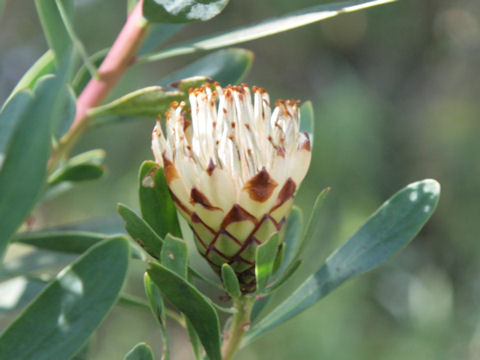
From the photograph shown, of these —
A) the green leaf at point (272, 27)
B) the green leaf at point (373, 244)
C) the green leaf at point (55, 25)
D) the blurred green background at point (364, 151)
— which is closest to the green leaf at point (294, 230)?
the green leaf at point (373, 244)

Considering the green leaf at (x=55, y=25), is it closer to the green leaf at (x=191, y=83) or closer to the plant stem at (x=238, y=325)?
the green leaf at (x=191, y=83)

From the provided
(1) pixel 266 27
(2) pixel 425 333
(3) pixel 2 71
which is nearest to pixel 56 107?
(1) pixel 266 27

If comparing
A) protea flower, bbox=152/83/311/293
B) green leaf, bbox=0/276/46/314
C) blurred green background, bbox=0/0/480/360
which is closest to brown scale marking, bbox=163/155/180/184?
protea flower, bbox=152/83/311/293

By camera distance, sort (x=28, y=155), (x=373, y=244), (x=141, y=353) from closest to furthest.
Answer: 1. (x=28, y=155)
2. (x=141, y=353)
3. (x=373, y=244)

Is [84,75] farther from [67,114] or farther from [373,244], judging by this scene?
[373,244]

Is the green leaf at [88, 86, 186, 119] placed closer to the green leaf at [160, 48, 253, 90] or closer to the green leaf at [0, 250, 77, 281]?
the green leaf at [160, 48, 253, 90]

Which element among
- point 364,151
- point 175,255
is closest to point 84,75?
point 175,255

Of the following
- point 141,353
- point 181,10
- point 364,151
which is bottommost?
point 364,151
